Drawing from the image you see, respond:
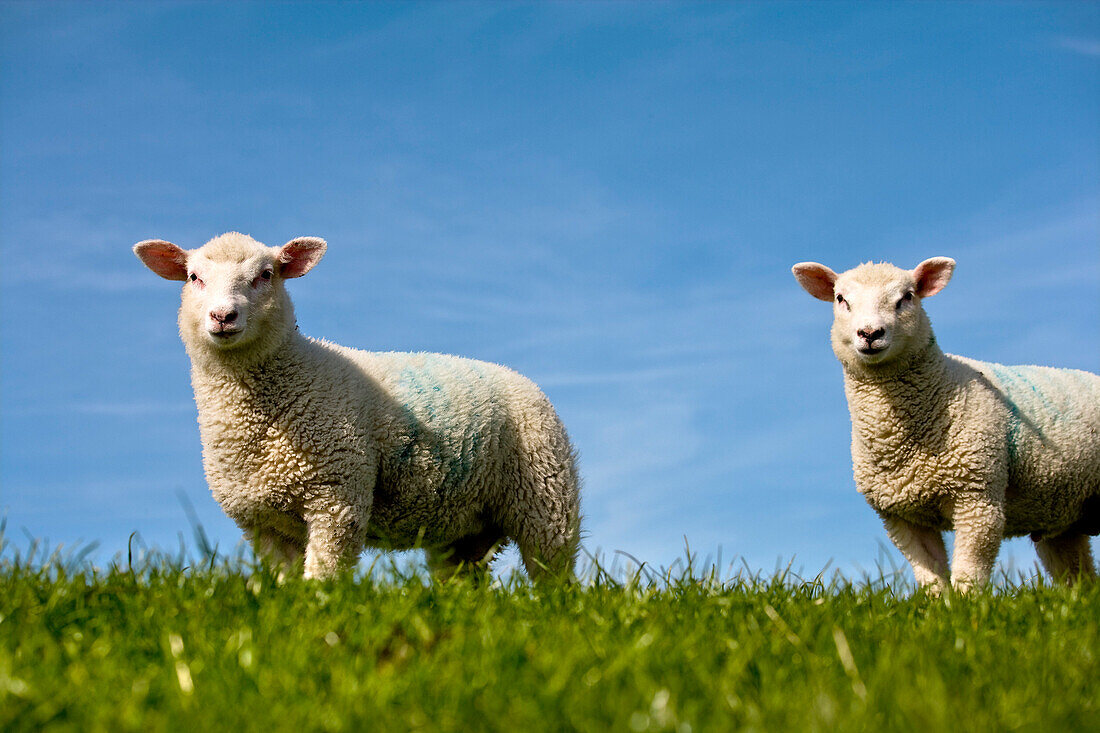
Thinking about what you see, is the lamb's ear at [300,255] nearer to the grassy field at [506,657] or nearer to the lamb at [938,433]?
the grassy field at [506,657]

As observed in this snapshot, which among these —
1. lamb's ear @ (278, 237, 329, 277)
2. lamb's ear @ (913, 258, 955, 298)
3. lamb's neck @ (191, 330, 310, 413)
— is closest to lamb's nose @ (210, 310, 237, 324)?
lamb's neck @ (191, 330, 310, 413)

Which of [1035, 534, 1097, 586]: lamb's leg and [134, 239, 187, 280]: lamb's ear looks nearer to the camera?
[134, 239, 187, 280]: lamb's ear

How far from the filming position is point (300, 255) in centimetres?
765

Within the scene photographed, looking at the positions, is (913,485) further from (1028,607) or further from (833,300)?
(1028,607)

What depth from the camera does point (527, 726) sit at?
305 cm

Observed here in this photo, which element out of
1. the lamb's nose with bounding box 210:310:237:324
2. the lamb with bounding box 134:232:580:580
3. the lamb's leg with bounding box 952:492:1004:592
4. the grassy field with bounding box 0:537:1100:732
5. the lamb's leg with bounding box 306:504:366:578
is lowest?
the grassy field with bounding box 0:537:1100:732

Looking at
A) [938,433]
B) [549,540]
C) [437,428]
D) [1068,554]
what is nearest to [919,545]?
[938,433]

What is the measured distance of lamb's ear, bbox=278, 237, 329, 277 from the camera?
24.8 feet

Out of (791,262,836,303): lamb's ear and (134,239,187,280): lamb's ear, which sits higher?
(134,239,187,280): lamb's ear

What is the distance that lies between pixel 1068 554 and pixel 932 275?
13.2ft

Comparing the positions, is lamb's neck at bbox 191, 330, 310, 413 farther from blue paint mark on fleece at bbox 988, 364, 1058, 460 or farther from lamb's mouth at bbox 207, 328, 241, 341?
blue paint mark on fleece at bbox 988, 364, 1058, 460

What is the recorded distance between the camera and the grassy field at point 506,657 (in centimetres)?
316

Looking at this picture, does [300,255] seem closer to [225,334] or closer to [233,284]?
[233,284]

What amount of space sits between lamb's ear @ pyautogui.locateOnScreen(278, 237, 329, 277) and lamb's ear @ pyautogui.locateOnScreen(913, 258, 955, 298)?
522 centimetres
